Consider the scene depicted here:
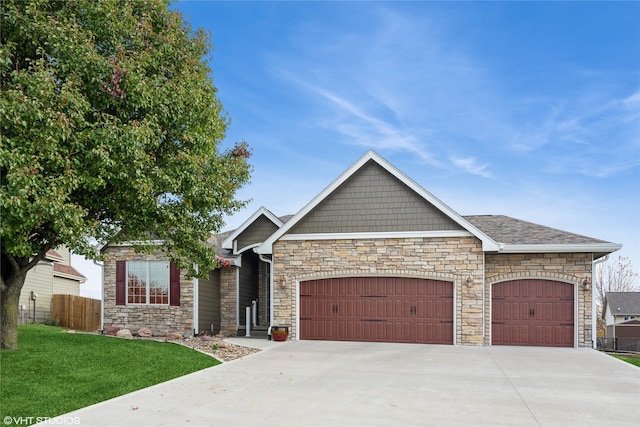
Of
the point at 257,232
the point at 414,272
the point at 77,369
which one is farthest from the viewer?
the point at 257,232

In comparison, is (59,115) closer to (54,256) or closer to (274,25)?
(274,25)

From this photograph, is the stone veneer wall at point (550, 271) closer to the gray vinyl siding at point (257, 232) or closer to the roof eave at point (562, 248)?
the roof eave at point (562, 248)

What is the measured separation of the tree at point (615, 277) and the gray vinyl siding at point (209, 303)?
33.5m

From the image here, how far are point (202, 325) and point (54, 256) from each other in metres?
11.0

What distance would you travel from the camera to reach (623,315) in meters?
31.4

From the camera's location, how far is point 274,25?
51.8 feet

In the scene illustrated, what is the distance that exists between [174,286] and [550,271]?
39.3ft

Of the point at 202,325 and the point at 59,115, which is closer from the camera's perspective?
the point at 59,115

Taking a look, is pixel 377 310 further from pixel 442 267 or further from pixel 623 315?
pixel 623 315

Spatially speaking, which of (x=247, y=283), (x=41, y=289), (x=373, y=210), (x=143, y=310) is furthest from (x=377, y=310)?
(x=41, y=289)

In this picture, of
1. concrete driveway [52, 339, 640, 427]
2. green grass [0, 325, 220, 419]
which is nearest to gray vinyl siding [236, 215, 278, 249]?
green grass [0, 325, 220, 419]

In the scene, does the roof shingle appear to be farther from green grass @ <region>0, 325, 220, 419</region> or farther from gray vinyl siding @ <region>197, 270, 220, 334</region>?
green grass @ <region>0, 325, 220, 419</region>

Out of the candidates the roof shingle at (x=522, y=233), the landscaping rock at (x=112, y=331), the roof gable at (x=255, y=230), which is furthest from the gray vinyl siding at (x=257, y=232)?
the roof shingle at (x=522, y=233)

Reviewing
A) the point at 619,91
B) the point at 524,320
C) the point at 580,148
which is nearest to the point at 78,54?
the point at 524,320
